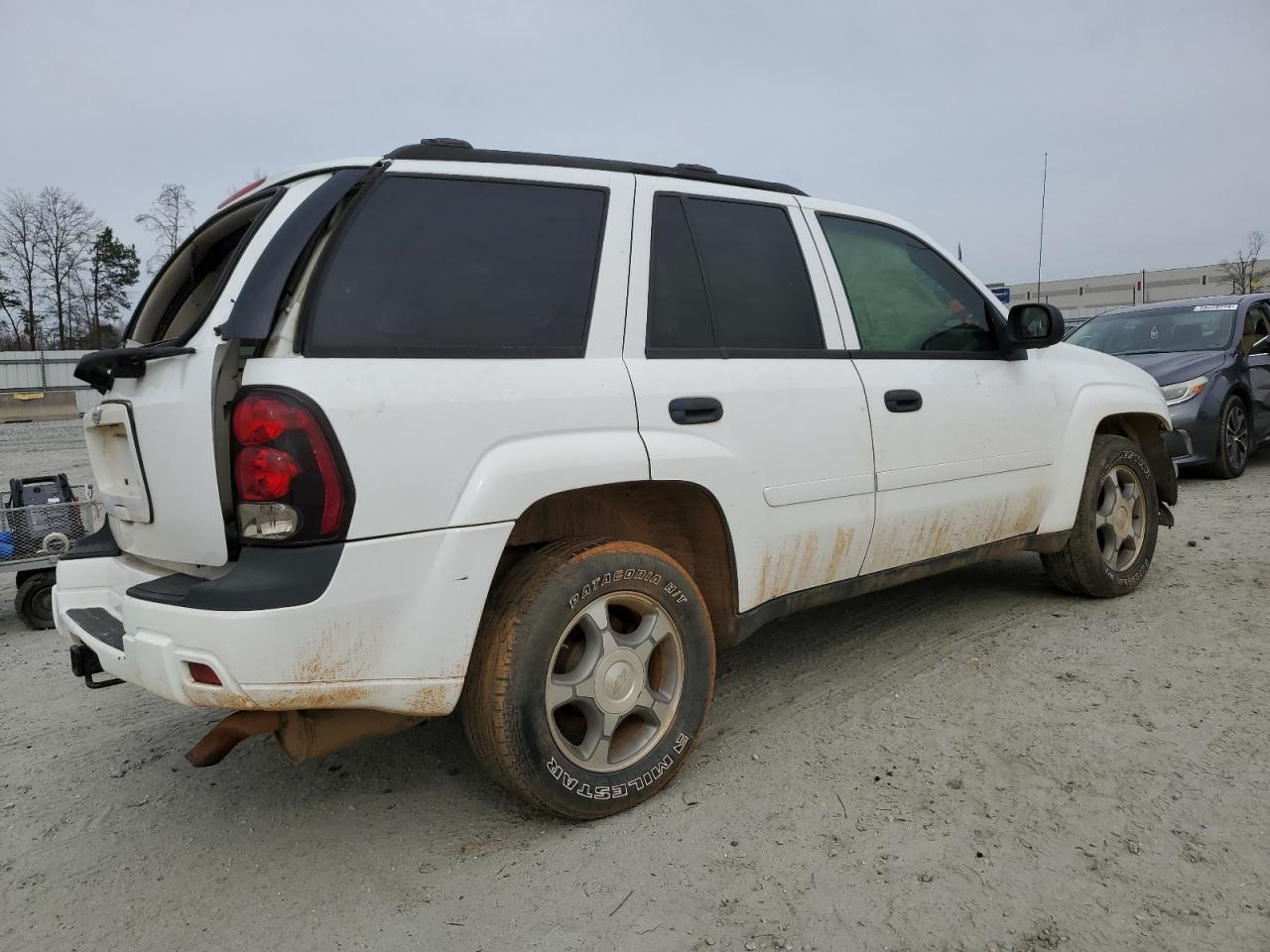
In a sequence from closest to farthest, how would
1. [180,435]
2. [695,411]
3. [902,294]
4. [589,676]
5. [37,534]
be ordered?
[180,435] → [589,676] → [695,411] → [902,294] → [37,534]

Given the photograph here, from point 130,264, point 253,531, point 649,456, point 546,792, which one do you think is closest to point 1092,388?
point 649,456

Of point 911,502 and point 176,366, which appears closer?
point 176,366

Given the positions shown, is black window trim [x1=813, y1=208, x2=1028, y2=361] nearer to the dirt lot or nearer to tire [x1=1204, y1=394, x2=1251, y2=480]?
the dirt lot

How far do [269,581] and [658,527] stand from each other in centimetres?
132

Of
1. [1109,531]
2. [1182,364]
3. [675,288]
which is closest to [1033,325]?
[1109,531]

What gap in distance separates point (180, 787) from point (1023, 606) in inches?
151

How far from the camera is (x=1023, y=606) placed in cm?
459

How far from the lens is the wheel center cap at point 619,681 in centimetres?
265

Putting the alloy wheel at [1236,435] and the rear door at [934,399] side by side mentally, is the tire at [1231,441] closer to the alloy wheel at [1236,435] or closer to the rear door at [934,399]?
the alloy wheel at [1236,435]

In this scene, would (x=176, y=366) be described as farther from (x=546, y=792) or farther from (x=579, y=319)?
(x=546, y=792)

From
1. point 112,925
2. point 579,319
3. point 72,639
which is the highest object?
point 579,319

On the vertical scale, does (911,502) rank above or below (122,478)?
below

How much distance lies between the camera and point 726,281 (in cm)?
311

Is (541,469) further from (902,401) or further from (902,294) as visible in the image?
(902,294)
